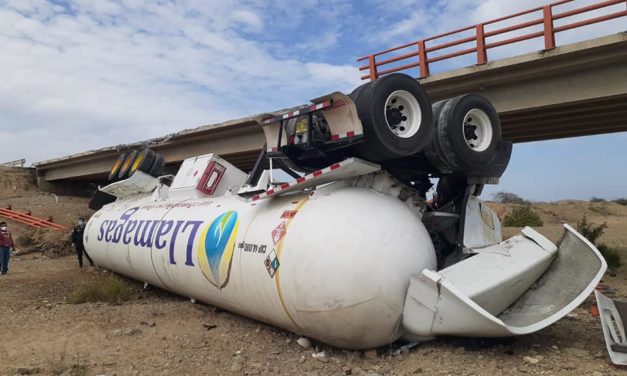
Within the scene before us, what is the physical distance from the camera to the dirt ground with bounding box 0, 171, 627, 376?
4.33 metres

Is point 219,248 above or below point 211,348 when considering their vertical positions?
above

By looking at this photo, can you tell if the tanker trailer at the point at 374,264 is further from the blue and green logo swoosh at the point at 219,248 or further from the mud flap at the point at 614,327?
the mud flap at the point at 614,327

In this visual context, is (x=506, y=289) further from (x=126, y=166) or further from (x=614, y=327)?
(x=126, y=166)

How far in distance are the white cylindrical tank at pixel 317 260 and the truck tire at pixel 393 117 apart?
54 cm

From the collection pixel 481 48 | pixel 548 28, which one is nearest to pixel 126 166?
pixel 481 48

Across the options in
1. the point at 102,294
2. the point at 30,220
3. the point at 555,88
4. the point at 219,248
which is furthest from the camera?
the point at 30,220

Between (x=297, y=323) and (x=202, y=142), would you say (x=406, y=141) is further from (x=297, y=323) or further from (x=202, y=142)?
(x=202, y=142)

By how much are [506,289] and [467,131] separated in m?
1.75

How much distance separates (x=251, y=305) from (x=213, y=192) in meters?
3.00

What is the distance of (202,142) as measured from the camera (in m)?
22.6

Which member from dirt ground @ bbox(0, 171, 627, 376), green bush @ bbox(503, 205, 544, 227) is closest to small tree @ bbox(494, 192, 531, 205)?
green bush @ bbox(503, 205, 544, 227)

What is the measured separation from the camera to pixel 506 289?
468cm

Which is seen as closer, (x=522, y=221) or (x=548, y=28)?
(x=548, y=28)

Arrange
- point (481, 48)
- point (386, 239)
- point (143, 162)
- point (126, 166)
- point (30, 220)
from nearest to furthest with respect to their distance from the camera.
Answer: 1. point (386, 239)
2. point (143, 162)
3. point (126, 166)
4. point (481, 48)
5. point (30, 220)
